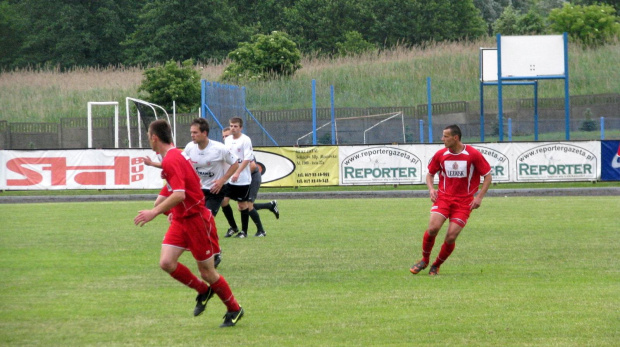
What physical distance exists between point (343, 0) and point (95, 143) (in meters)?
39.1

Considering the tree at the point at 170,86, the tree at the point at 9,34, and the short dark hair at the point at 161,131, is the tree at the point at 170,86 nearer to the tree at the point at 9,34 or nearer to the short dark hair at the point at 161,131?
the tree at the point at 9,34

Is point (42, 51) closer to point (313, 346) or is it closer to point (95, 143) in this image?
point (95, 143)

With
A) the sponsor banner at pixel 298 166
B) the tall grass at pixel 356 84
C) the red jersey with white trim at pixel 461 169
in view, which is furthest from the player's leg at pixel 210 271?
the tall grass at pixel 356 84

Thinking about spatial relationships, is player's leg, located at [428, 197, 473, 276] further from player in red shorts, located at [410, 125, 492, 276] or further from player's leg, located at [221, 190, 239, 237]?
player's leg, located at [221, 190, 239, 237]

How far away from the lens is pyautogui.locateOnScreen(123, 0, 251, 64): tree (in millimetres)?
69562

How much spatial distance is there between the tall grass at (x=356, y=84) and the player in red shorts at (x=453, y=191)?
31.1 metres

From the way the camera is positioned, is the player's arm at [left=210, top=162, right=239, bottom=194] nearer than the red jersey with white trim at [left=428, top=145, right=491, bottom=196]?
No

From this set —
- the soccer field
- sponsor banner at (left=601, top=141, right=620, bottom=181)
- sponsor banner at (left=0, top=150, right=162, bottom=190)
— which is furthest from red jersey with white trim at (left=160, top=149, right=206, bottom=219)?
sponsor banner at (left=601, top=141, right=620, bottom=181)

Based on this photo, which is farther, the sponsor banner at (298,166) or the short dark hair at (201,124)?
the sponsor banner at (298,166)

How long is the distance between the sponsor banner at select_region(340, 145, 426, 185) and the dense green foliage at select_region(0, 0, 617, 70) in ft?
127

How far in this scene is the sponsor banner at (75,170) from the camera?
95.6ft

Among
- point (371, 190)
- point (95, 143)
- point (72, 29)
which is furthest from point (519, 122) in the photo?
point (72, 29)

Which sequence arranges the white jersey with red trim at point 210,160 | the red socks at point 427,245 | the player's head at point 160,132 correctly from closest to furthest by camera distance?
the player's head at point 160,132 → the red socks at point 427,245 → the white jersey with red trim at point 210,160

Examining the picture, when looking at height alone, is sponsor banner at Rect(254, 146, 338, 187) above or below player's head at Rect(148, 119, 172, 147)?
below
